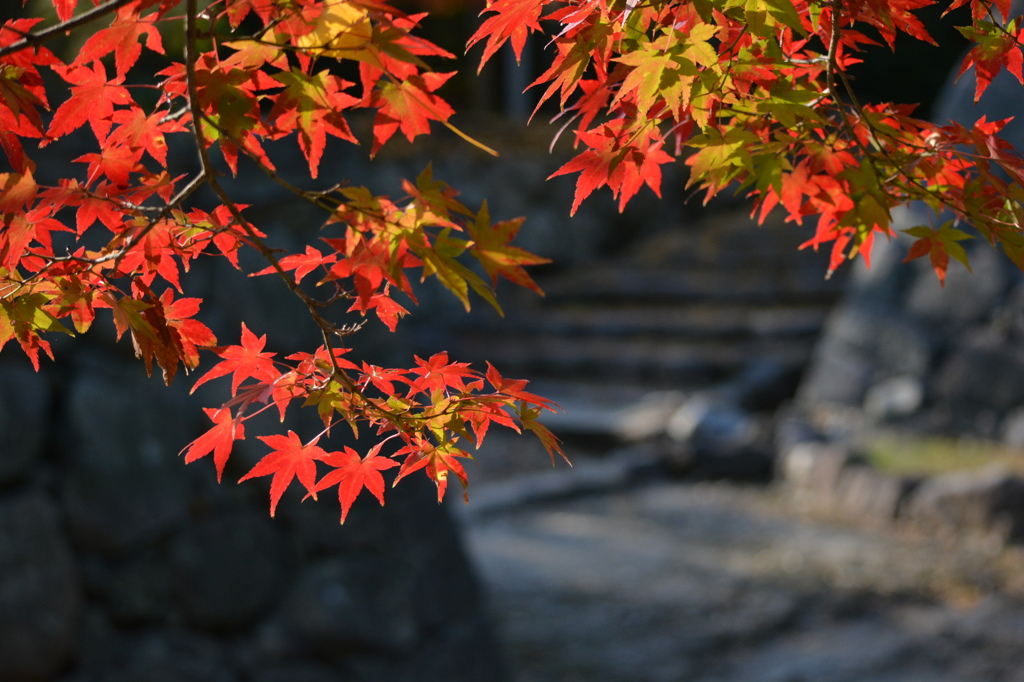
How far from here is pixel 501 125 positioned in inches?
514

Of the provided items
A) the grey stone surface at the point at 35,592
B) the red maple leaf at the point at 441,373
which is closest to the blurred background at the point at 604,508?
the grey stone surface at the point at 35,592

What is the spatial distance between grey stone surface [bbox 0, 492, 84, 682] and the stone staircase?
5054 mm

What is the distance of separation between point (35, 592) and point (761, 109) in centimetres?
213

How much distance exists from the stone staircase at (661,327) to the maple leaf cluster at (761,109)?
19.0ft

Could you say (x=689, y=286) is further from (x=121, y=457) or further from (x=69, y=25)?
(x=69, y=25)

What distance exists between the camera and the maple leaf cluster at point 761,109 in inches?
43.3

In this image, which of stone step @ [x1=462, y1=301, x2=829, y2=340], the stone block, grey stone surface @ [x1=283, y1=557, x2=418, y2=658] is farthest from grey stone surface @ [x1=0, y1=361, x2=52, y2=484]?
stone step @ [x1=462, y1=301, x2=829, y2=340]

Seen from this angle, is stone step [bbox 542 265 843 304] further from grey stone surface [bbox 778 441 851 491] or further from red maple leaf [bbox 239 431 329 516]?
red maple leaf [bbox 239 431 329 516]

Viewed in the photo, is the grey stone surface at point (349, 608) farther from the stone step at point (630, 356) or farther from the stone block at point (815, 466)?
the stone step at point (630, 356)

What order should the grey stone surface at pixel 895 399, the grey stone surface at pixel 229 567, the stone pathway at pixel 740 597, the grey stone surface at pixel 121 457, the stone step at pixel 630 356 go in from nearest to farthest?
the grey stone surface at pixel 121 457 → the grey stone surface at pixel 229 567 → the stone pathway at pixel 740 597 → the grey stone surface at pixel 895 399 → the stone step at pixel 630 356

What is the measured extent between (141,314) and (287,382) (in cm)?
21

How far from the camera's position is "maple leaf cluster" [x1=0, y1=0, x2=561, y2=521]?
3.17 feet

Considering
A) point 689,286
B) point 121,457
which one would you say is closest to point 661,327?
point 689,286

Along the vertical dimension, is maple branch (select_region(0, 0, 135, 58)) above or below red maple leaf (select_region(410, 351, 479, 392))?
above
